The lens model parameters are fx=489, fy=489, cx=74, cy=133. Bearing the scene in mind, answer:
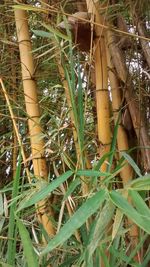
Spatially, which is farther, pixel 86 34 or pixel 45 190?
pixel 86 34

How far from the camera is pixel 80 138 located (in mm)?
771

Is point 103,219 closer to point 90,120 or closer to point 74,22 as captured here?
point 74,22

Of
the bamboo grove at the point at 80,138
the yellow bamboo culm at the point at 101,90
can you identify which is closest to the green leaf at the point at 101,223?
the bamboo grove at the point at 80,138

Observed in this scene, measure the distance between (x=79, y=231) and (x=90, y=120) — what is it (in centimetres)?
49

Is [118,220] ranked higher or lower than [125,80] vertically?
lower

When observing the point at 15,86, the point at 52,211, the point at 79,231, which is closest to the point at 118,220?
the point at 79,231

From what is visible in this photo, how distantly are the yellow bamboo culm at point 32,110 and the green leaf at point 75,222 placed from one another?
0.32 m

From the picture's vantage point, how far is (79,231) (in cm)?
84

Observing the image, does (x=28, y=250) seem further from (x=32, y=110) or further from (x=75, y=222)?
(x=32, y=110)

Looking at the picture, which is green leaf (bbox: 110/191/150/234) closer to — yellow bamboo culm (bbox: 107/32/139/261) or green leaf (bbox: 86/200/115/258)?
green leaf (bbox: 86/200/115/258)

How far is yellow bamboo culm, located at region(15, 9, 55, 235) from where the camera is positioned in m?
0.97

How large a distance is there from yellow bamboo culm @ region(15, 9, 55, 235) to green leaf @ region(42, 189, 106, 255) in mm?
324

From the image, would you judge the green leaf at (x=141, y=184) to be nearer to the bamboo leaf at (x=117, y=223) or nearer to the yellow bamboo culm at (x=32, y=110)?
the bamboo leaf at (x=117, y=223)

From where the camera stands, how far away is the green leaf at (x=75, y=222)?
60 cm
